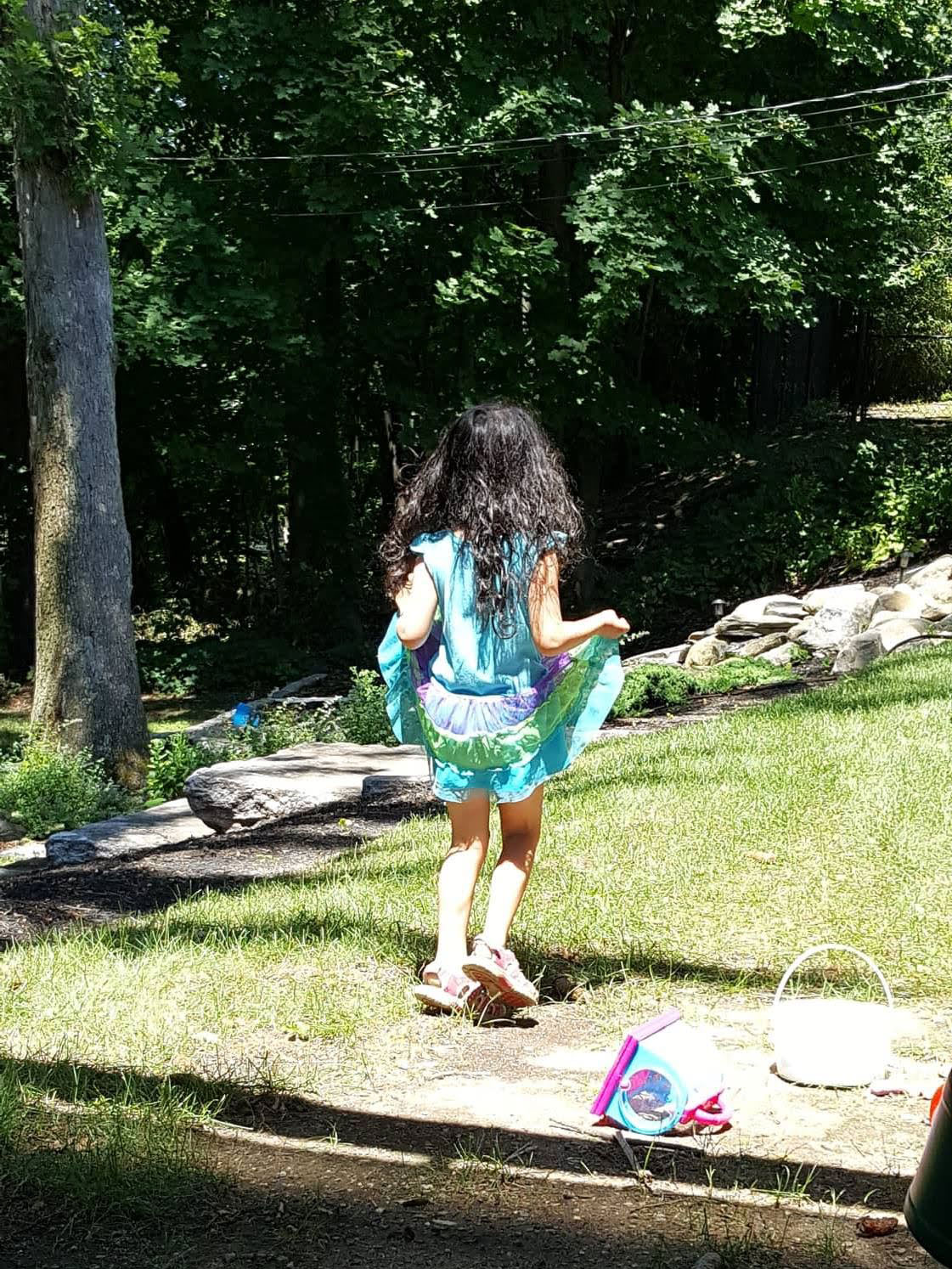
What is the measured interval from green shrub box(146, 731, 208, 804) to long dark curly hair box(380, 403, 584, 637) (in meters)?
6.94

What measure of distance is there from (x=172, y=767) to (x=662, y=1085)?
8153mm

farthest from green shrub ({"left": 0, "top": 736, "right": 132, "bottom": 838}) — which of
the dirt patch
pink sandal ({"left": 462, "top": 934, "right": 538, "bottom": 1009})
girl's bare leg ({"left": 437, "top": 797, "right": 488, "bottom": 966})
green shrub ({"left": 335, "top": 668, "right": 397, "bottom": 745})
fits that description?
pink sandal ({"left": 462, "top": 934, "right": 538, "bottom": 1009})

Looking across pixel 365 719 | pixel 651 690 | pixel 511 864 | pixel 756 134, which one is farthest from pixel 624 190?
pixel 511 864

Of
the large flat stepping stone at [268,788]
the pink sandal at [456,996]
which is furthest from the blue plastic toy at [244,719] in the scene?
the pink sandal at [456,996]

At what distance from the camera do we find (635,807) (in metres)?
6.49

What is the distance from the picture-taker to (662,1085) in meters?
3.24

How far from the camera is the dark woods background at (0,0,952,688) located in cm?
1548

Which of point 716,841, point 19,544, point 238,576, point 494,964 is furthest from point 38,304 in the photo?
point 238,576

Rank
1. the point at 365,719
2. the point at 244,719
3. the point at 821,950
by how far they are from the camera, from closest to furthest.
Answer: the point at 821,950, the point at 365,719, the point at 244,719

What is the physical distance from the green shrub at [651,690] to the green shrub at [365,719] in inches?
73.7

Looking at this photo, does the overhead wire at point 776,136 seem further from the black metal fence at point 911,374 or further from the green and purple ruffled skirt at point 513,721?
the green and purple ruffled skirt at point 513,721

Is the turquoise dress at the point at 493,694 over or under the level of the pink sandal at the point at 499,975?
over

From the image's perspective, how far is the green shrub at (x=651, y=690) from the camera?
37.3ft

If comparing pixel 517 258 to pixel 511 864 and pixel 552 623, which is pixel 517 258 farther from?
pixel 511 864
